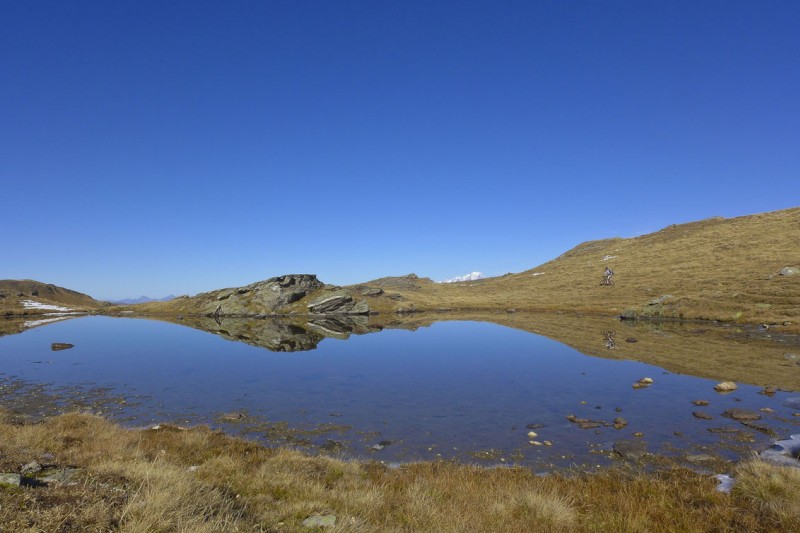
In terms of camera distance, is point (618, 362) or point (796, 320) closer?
point (618, 362)

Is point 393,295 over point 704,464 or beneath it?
over

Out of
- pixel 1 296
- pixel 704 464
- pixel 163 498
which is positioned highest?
A: pixel 1 296

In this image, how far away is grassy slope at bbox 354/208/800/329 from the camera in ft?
229

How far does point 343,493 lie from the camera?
1101cm

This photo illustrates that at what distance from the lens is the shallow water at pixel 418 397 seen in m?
18.9

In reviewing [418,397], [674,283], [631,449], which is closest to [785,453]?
[631,449]

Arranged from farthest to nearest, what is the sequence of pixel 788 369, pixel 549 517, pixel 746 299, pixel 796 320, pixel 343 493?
pixel 746 299 < pixel 796 320 < pixel 788 369 < pixel 343 493 < pixel 549 517

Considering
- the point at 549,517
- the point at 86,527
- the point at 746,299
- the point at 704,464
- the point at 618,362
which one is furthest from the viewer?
the point at 746,299

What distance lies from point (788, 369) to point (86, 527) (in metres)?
44.3

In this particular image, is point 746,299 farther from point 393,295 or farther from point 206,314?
point 206,314

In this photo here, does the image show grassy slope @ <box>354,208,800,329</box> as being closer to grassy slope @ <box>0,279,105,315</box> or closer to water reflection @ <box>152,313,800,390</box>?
water reflection @ <box>152,313,800,390</box>

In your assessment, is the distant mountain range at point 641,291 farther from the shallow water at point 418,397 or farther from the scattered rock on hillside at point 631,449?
the scattered rock on hillside at point 631,449

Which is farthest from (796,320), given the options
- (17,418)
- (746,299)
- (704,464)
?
(17,418)

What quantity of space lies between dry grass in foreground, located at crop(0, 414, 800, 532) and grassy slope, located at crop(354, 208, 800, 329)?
195ft
